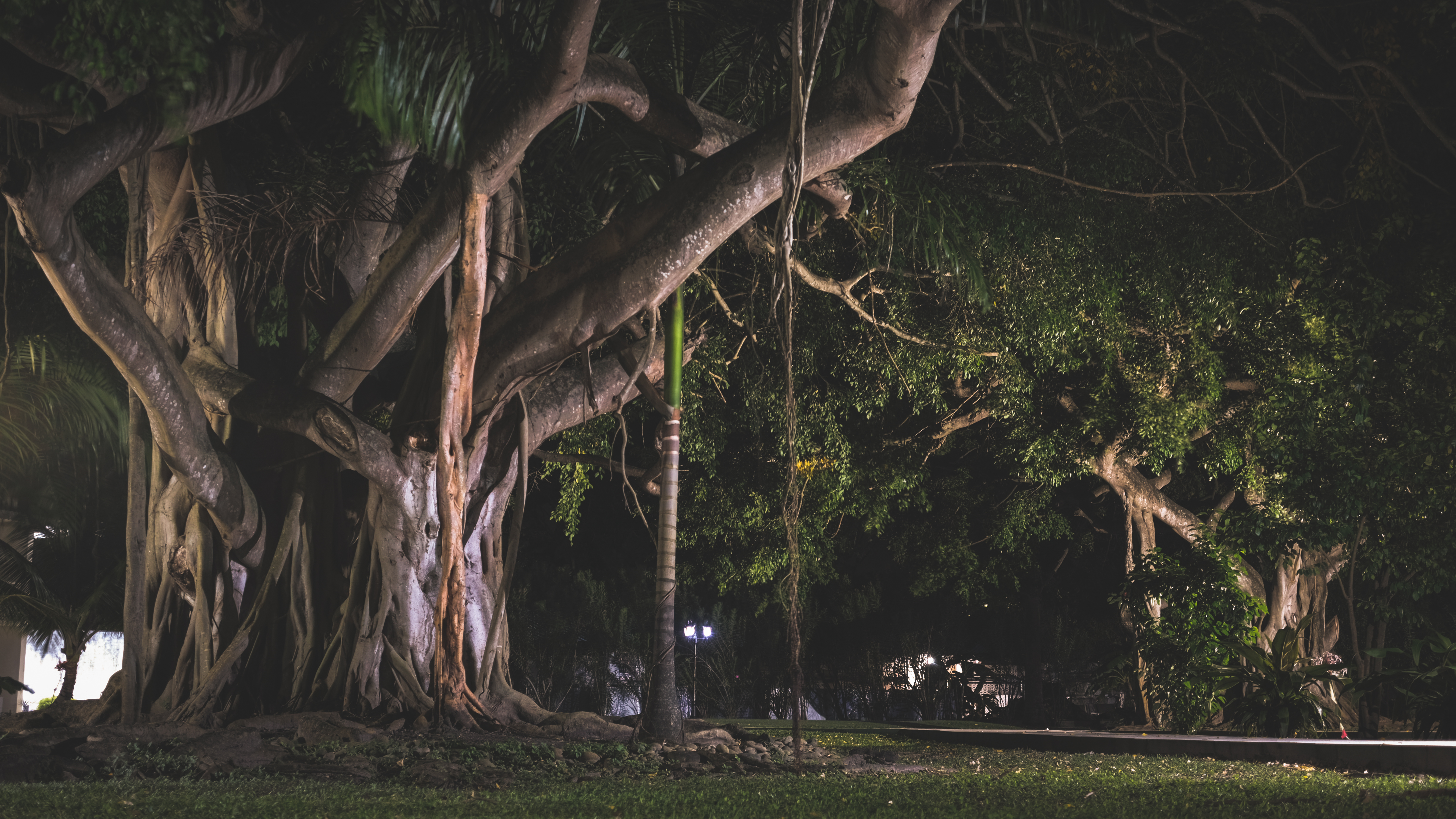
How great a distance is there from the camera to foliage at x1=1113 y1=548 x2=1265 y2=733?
12664mm

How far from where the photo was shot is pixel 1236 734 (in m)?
11.0

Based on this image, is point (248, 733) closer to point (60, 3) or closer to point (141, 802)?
point (141, 802)

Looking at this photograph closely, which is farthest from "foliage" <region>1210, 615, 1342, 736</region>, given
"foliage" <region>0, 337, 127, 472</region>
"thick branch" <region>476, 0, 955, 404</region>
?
"foliage" <region>0, 337, 127, 472</region>

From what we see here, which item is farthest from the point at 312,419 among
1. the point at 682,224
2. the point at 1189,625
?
the point at 1189,625

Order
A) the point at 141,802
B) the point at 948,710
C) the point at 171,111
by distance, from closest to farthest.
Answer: the point at 141,802 < the point at 171,111 < the point at 948,710

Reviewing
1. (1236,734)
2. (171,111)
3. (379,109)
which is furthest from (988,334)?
(171,111)

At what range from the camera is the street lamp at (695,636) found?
20.6 metres

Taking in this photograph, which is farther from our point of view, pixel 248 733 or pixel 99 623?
pixel 99 623

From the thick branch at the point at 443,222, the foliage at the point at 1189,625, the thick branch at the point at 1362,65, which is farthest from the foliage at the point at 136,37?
the foliage at the point at 1189,625

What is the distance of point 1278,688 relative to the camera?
37.4 feet

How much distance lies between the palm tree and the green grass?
19.6 feet

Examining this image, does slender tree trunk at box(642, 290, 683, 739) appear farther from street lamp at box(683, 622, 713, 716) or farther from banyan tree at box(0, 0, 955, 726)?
street lamp at box(683, 622, 713, 716)

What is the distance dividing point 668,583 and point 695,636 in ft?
43.9

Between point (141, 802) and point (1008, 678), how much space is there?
21.5 meters
